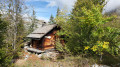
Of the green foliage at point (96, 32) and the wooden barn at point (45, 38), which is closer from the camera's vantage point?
the green foliage at point (96, 32)

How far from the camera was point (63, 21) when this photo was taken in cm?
1153

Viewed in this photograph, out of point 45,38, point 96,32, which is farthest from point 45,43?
point 96,32

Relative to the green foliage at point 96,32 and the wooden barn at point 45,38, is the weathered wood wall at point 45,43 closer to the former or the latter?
the wooden barn at point 45,38

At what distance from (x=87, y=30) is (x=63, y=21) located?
6439mm

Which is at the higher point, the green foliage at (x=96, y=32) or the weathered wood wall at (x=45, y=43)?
the green foliage at (x=96, y=32)

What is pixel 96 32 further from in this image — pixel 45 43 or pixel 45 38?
pixel 45 43

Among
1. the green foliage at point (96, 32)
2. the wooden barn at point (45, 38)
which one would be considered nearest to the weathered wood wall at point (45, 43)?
the wooden barn at point (45, 38)

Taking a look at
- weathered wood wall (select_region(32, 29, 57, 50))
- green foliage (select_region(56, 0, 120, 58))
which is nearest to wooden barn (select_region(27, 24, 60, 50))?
weathered wood wall (select_region(32, 29, 57, 50))

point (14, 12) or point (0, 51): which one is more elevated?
point (14, 12)

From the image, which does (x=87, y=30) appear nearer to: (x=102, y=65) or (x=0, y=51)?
(x=102, y=65)

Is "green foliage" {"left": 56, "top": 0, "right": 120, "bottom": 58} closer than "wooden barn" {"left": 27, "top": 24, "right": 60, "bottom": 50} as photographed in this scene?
Yes

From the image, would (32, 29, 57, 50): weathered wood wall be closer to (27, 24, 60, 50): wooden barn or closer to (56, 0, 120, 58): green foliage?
(27, 24, 60, 50): wooden barn

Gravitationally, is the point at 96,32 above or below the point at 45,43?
above

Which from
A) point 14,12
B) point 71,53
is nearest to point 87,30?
point 71,53
